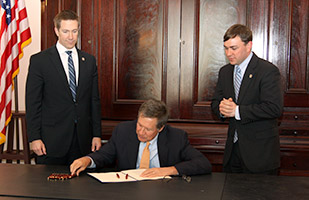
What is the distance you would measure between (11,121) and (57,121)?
132 cm

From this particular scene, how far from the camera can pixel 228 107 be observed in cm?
295

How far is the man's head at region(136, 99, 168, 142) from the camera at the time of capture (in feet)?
8.81

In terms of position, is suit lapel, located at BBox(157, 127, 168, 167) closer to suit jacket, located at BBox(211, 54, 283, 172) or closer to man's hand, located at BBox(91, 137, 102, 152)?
suit jacket, located at BBox(211, 54, 283, 172)

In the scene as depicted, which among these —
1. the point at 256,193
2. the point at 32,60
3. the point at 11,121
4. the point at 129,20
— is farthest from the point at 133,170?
the point at 11,121

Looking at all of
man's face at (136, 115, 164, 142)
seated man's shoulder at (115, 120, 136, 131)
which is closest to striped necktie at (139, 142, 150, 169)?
man's face at (136, 115, 164, 142)

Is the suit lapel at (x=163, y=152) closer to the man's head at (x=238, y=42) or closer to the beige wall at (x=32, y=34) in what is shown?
the man's head at (x=238, y=42)

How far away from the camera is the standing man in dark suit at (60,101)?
10.7 feet

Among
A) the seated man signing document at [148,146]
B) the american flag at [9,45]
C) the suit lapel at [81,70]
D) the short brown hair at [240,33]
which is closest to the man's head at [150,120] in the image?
the seated man signing document at [148,146]

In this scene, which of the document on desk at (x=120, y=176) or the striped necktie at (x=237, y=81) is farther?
the striped necktie at (x=237, y=81)

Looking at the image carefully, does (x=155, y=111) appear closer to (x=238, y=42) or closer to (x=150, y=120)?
(x=150, y=120)

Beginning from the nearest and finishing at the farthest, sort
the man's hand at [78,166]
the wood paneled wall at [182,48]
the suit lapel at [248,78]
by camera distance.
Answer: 1. the man's hand at [78,166]
2. the suit lapel at [248,78]
3. the wood paneled wall at [182,48]

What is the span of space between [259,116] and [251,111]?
7cm

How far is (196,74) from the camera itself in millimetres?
3998

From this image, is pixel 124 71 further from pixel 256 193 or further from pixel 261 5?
pixel 256 193
